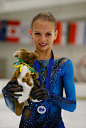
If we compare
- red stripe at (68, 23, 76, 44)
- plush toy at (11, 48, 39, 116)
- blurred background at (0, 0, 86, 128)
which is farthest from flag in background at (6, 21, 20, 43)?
plush toy at (11, 48, 39, 116)

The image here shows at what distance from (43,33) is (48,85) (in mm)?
340

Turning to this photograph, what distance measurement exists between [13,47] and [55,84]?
21.8 ft

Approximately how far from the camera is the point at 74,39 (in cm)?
670

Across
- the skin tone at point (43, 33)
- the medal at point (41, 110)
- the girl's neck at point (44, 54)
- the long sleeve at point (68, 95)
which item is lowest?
the medal at point (41, 110)

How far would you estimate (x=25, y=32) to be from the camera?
6.63 metres

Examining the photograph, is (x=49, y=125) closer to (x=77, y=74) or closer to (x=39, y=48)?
(x=39, y=48)

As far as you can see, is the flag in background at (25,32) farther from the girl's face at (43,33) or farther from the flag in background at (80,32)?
the girl's face at (43,33)

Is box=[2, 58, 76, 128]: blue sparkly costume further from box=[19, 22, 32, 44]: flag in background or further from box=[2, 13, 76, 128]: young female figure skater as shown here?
box=[19, 22, 32, 44]: flag in background

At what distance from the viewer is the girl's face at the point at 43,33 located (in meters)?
0.95

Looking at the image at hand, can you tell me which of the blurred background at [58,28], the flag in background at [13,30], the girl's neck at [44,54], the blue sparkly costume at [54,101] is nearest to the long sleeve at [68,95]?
the blue sparkly costume at [54,101]

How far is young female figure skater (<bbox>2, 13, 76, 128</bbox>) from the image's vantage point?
3.13 ft

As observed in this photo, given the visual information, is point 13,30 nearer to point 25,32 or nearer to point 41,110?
point 25,32

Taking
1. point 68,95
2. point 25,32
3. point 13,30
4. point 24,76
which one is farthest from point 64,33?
point 24,76

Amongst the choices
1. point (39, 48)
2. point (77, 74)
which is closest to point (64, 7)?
point (77, 74)
